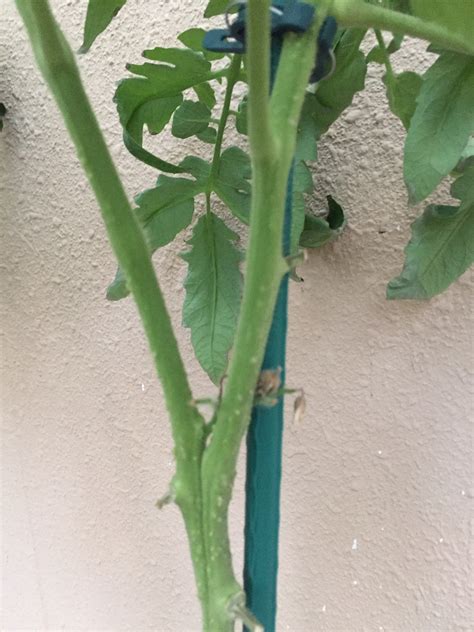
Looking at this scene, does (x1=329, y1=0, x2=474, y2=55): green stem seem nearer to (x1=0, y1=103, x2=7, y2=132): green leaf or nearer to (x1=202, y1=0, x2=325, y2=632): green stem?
(x1=202, y1=0, x2=325, y2=632): green stem

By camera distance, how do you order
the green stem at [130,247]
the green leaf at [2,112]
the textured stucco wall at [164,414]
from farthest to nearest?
the green leaf at [2,112] < the textured stucco wall at [164,414] < the green stem at [130,247]

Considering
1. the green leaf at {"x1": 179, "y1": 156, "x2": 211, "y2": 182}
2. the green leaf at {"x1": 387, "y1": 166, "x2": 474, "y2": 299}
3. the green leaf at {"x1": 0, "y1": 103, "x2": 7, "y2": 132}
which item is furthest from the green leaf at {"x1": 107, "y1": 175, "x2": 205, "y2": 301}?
the green leaf at {"x1": 0, "y1": 103, "x2": 7, "y2": 132}

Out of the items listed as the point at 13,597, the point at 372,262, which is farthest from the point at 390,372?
the point at 13,597

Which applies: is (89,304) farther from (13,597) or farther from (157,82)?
(13,597)

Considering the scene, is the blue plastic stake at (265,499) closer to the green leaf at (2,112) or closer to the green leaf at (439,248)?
the green leaf at (439,248)

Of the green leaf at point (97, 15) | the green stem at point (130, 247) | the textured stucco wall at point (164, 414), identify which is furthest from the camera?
the textured stucco wall at point (164, 414)

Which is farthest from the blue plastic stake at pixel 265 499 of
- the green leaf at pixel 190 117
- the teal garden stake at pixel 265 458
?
the green leaf at pixel 190 117

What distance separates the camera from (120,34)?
463 mm

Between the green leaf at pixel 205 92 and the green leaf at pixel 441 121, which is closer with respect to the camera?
the green leaf at pixel 441 121

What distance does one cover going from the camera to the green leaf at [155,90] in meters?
0.28

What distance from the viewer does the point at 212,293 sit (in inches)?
12.7

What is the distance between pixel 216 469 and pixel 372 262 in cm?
23

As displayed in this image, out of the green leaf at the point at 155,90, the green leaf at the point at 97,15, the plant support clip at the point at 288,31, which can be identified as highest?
the green leaf at the point at 97,15

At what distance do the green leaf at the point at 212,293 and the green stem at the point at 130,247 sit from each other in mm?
139
